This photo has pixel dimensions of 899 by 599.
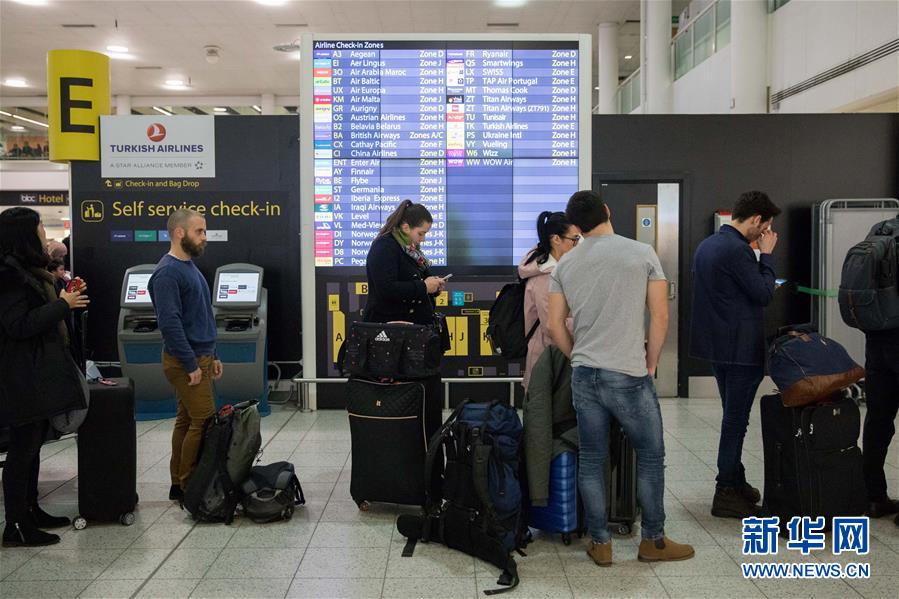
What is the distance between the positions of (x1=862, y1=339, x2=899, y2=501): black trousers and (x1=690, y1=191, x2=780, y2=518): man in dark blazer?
1.96 ft

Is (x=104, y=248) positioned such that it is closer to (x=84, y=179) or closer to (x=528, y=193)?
(x=84, y=179)

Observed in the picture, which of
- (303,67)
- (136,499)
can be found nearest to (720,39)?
(303,67)

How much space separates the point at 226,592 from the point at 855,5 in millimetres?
7945

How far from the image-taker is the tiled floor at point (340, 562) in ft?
10.2

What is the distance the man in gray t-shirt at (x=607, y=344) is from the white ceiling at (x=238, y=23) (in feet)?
33.8

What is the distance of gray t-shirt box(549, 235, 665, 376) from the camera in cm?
311

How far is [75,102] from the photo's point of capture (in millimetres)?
6805

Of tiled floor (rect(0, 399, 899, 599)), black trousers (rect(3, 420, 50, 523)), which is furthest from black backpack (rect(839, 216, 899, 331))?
black trousers (rect(3, 420, 50, 523))

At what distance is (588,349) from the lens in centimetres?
317

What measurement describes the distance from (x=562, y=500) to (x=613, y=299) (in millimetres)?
1001

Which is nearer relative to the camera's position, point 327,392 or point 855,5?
point 327,392

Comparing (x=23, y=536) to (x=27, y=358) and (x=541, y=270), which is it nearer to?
(x=27, y=358)

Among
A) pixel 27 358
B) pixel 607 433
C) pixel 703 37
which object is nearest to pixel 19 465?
pixel 27 358

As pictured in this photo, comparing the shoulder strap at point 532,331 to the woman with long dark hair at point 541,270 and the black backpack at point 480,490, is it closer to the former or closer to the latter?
the woman with long dark hair at point 541,270
